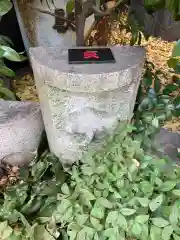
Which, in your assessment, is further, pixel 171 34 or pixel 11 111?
pixel 171 34

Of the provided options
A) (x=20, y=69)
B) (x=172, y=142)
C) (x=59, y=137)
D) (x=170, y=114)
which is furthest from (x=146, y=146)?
(x=20, y=69)

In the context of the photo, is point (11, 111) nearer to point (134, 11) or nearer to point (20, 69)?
point (134, 11)

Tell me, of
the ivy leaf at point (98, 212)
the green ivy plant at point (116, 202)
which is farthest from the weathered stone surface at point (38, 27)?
the ivy leaf at point (98, 212)

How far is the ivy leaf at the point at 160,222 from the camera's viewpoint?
31.1 inches

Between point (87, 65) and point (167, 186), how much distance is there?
1.43 feet

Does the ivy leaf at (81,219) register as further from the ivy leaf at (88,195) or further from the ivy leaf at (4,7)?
the ivy leaf at (4,7)

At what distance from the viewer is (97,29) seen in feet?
6.51

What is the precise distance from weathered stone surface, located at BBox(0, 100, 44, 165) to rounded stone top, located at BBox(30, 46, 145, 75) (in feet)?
0.88

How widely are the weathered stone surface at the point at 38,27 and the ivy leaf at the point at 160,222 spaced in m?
1.20

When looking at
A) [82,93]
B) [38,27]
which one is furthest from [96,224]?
[38,27]

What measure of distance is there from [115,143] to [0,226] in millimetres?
420

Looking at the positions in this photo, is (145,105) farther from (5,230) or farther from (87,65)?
(5,230)

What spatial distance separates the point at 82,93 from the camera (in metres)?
1.04

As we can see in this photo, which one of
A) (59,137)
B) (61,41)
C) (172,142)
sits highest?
(61,41)
